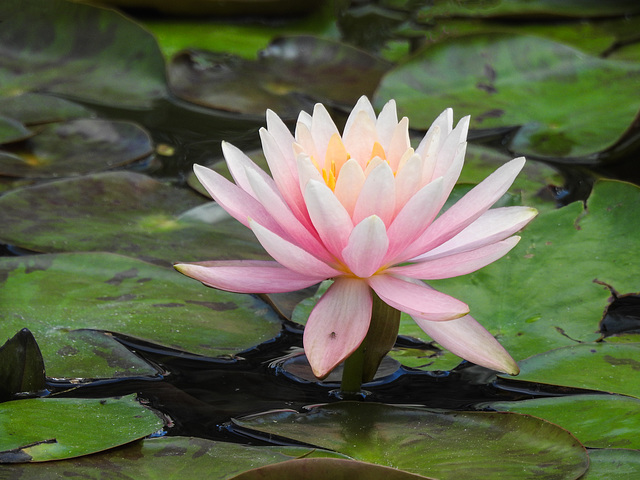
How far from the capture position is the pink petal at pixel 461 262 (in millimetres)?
904

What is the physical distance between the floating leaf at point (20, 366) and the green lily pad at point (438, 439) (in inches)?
12.6

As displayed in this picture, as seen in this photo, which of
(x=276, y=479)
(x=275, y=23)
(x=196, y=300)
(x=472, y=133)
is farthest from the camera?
(x=275, y=23)

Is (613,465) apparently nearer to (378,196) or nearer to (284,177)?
(378,196)

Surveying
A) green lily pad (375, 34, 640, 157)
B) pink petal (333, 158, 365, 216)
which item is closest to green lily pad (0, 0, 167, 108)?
green lily pad (375, 34, 640, 157)

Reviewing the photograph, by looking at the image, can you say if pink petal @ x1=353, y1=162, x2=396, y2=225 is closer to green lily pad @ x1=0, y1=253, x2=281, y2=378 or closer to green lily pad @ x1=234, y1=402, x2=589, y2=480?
green lily pad @ x1=234, y1=402, x2=589, y2=480

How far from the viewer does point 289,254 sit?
876 mm

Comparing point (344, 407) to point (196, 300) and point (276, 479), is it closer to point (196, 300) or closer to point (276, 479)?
point (276, 479)

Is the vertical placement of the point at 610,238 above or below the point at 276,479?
above

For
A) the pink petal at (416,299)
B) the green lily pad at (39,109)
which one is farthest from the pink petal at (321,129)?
the green lily pad at (39,109)

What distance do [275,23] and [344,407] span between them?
8.02 feet

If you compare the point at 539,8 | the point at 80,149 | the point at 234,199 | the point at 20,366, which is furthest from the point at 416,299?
the point at 539,8

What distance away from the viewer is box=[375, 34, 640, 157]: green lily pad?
6.44 feet

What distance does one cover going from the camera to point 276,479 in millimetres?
802

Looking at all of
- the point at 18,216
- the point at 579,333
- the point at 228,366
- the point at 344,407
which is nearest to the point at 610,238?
the point at 579,333
